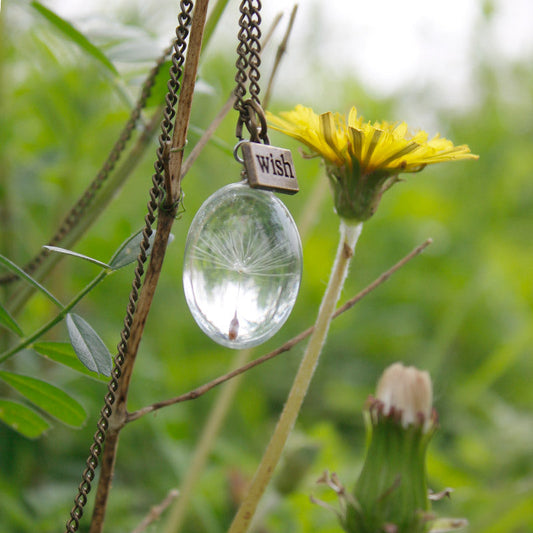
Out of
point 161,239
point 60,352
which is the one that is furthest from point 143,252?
point 60,352

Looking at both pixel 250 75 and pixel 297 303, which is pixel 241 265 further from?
pixel 297 303

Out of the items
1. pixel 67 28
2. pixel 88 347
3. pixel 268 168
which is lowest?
pixel 88 347

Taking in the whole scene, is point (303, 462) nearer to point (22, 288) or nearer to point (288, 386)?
point (22, 288)

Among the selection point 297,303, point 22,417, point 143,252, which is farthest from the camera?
point 297,303

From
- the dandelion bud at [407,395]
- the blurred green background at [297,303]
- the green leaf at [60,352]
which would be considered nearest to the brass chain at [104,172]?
the blurred green background at [297,303]

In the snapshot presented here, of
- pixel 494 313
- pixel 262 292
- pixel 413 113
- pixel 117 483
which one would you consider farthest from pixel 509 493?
pixel 413 113

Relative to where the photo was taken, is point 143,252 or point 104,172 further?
point 104,172

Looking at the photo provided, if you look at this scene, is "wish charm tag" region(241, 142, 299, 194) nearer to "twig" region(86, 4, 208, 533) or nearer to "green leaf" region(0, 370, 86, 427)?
"twig" region(86, 4, 208, 533)

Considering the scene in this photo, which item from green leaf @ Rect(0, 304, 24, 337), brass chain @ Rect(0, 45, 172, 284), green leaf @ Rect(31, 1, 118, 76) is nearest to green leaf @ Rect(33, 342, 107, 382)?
green leaf @ Rect(0, 304, 24, 337)
